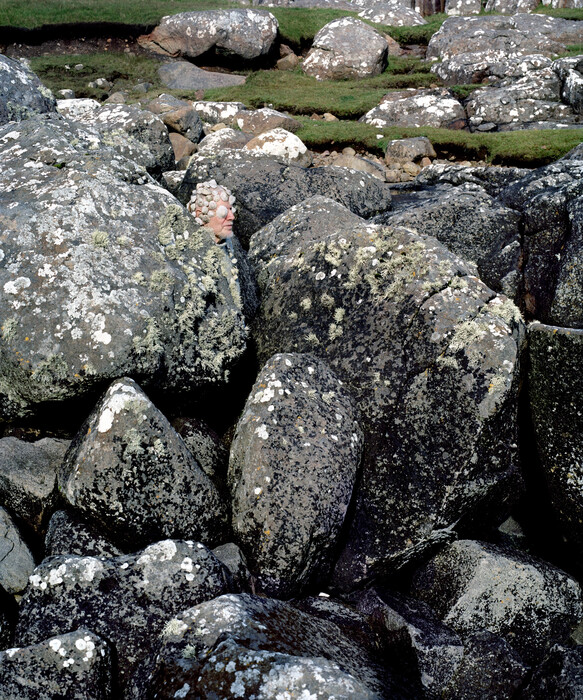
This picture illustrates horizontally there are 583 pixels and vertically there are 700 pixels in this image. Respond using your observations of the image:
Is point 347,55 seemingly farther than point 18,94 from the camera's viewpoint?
Yes

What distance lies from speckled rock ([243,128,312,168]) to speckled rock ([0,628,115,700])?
468 inches

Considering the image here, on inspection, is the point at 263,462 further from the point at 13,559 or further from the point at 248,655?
the point at 13,559

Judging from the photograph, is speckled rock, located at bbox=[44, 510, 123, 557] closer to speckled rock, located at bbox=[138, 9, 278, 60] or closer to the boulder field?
the boulder field

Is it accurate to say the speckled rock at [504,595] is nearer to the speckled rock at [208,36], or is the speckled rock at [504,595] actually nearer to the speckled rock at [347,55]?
the speckled rock at [347,55]

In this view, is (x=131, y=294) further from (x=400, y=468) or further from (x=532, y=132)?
(x=532, y=132)

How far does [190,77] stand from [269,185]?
2259 centimetres

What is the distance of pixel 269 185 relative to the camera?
9562 millimetres

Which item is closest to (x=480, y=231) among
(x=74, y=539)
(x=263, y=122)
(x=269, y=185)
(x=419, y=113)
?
(x=269, y=185)

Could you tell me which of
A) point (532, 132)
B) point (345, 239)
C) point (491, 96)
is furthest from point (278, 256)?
point (491, 96)

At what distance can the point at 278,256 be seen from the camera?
25.6 ft

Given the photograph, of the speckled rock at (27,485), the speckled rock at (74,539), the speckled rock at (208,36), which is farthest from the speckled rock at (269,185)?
the speckled rock at (208,36)

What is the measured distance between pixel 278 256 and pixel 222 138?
337 inches

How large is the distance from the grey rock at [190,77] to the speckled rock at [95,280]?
2360 cm

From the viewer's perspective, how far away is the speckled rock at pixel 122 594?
4.12 m
